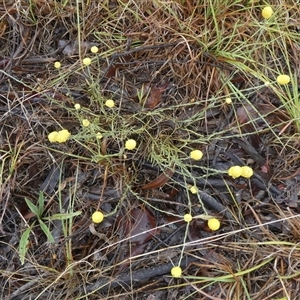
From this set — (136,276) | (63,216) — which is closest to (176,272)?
(136,276)

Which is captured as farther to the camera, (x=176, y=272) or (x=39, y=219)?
(x=39, y=219)

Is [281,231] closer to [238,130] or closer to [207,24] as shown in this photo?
[238,130]

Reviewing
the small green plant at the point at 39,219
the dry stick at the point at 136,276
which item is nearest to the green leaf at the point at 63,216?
the small green plant at the point at 39,219

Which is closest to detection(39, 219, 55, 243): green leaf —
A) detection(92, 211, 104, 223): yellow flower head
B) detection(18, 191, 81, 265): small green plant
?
detection(18, 191, 81, 265): small green plant

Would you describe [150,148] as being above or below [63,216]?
above

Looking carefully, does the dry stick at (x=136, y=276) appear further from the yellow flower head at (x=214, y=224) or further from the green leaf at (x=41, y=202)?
the green leaf at (x=41, y=202)

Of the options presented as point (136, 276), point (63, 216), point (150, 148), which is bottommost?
point (136, 276)

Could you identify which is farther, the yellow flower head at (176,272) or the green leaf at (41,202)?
the green leaf at (41,202)

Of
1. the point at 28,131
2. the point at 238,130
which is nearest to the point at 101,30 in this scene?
the point at 28,131

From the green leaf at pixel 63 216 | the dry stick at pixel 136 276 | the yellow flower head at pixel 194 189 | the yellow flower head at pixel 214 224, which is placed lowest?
the dry stick at pixel 136 276

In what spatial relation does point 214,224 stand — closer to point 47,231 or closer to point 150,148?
point 150,148
